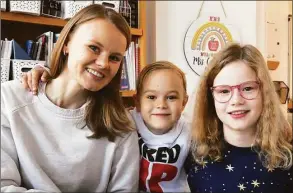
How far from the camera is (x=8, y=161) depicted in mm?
924

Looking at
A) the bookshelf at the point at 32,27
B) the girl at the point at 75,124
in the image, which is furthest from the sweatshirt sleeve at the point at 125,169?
the bookshelf at the point at 32,27

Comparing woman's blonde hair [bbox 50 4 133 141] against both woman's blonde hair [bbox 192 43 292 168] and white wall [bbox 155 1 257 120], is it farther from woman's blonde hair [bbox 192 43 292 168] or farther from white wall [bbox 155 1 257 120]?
white wall [bbox 155 1 257 120]

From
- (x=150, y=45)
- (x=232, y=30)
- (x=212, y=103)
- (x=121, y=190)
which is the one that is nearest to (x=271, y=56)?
(x=232, y=30)

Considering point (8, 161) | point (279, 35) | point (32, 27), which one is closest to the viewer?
point (8, 161)

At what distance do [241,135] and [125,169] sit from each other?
41 cm

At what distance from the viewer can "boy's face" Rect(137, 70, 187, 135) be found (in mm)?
1153

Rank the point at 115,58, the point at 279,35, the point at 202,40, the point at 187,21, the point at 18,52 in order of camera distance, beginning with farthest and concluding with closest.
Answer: the point at 279,35 → the point at 187,21 → the point at 202,40 → the point at 18,52 → the point at 115,58

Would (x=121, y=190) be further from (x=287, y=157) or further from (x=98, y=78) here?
(x=287, y=157)

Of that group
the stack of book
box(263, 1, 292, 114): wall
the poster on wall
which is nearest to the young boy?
the stack of book

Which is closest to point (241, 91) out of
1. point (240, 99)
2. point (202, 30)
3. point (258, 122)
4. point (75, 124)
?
point (240, 99)

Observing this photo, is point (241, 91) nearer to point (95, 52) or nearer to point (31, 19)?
point (95, 52)

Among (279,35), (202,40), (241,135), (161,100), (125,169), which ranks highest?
(279,35)

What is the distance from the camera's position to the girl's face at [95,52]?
985 millimetres

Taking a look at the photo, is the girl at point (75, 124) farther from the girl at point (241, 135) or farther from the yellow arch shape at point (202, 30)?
the yellow arch shape at point (202, 30)
